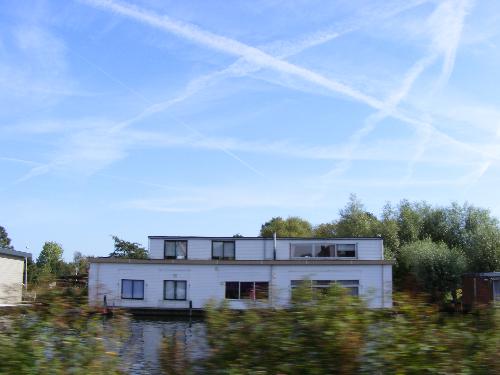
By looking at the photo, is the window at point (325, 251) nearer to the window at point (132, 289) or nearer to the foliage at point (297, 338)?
the window at point (132, 289)

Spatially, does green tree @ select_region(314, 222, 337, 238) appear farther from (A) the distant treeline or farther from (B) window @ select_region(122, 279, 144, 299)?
(B) window @ select_region(122, 279, 144, 299)

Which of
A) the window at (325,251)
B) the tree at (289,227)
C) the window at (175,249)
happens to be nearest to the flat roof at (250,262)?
the window at (325,251)

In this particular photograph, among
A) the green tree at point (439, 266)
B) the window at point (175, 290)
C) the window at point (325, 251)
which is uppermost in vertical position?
the window at point (325, 251)

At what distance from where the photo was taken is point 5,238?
105 metres

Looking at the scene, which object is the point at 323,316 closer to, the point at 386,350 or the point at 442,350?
the point at 386,350

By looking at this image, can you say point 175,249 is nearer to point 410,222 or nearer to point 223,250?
point 223,250

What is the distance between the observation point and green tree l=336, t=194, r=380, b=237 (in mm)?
55656

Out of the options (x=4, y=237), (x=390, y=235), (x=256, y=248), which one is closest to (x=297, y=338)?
(x=256, y=248)

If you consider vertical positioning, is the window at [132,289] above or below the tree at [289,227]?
below

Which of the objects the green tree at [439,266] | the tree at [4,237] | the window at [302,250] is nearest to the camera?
the window at [302,250]

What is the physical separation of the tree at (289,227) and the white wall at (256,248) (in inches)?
1212

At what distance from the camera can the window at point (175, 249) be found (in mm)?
40500

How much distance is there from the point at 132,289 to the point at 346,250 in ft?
49.1

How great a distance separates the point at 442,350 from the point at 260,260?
3508cm
